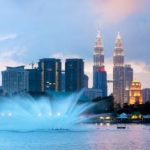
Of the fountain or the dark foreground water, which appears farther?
the fountain

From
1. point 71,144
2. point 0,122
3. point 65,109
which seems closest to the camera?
point 71,144

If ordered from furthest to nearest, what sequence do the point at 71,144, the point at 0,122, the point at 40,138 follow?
the point at 0,122, the point at 40,138, the point at 71,144

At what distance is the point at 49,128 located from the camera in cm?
10269

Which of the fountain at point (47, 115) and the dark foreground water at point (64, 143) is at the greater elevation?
the fountain at point (47, 115)

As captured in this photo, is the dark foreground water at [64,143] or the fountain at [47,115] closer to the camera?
the dark foreground water at [64,143]

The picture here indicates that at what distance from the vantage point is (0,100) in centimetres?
14662

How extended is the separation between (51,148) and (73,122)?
91.1 ft

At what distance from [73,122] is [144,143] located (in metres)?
21.2

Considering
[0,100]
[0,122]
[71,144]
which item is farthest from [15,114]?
[0,100]

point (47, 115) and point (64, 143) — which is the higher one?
point (47, 115)

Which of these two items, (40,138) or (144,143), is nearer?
(144,143)

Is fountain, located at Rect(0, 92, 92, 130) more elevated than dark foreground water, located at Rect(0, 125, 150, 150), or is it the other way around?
fountain, located at Rect(0, 92, 92, 130)

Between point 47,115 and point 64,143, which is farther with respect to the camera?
point 47,115

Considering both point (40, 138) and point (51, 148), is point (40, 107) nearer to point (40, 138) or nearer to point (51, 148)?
point (40, 138)
